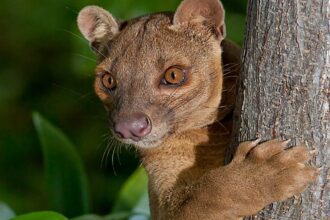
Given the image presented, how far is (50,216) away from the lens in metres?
3.59

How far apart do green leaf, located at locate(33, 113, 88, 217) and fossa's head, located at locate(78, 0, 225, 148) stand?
905 millimetres

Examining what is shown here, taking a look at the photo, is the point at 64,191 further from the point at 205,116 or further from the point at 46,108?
the point at 46,108

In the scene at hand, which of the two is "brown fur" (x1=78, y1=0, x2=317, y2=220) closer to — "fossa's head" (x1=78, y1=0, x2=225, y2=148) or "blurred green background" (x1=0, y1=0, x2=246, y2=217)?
"fossa's head" (x1=78, y1=0, x2=225, y2=148)

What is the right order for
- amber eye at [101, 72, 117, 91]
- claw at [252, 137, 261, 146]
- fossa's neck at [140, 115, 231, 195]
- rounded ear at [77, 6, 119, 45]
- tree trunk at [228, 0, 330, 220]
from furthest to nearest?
rounded ear at [77, 6, 119, 45], amber eye at [101, 72, 117, 91], fossa's neck at [140, 115, 231, 195], claw at [252, 137, 261, 146], tree trunk at [228, 0, 330, 220]

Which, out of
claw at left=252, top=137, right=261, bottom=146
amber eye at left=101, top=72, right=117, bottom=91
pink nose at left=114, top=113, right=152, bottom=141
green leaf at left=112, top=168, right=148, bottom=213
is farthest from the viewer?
green leaf at left=112, top=168, right=148, bottom=213

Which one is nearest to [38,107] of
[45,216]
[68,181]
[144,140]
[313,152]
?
[68,181]

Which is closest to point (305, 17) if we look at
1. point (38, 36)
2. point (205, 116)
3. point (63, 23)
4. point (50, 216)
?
point (205, 116)

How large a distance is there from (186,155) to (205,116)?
0.18 m

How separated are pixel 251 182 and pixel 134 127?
22.4 inches

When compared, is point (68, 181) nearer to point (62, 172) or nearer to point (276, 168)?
point (62, 172)

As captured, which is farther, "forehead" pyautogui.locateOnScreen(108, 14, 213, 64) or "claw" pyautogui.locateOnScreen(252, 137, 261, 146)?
"forehead" pyautogui.locateOnScreen(108, 14, 213, 64)

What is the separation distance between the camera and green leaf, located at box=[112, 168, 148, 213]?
4714mm

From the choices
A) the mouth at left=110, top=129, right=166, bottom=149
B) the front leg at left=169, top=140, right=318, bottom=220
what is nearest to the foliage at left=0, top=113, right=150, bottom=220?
the mouth at left=110, top=129, right=166, bottom=149

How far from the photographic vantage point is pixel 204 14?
3719 mm
